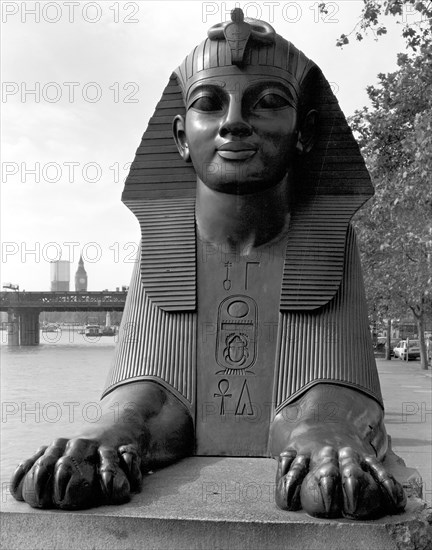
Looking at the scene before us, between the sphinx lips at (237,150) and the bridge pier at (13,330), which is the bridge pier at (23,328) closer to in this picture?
the bridge pier at (13,330)

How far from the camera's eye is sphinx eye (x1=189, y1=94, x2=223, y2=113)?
3.52 m

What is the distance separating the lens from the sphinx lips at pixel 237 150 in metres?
3.44

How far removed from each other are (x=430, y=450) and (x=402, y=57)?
23.1ft

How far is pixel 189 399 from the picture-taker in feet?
11.5

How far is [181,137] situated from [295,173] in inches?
25.1

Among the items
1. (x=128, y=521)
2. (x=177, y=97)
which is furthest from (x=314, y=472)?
(x=177, y=97)

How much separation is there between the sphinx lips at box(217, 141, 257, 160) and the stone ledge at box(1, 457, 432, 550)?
5.32 ft

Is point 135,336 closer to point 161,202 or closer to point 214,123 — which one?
point 161,202

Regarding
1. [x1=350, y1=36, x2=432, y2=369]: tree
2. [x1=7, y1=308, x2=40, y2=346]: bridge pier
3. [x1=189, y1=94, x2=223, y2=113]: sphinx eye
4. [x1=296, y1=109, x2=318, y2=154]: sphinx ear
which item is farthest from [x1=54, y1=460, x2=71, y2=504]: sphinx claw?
[x1=7, y1=308, x2=40, y2=346]: bridge pier

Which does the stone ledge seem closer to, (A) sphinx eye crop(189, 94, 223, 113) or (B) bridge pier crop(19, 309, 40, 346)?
(A) sphinx eye crop(189, 94, 223, 113)

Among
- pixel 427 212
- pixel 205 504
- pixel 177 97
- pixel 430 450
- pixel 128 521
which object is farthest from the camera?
pixel 427 212

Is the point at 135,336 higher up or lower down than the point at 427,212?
lower down

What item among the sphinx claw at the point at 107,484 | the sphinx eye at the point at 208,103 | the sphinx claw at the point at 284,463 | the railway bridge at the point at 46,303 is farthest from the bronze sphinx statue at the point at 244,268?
the railway bridge at the point at 46,303

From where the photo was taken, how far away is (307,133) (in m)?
3.80
